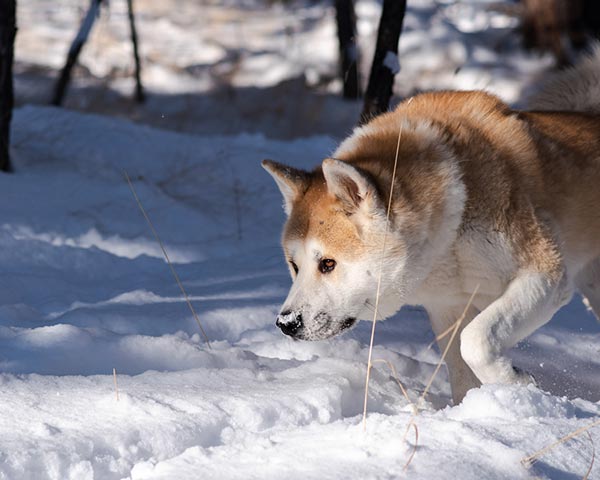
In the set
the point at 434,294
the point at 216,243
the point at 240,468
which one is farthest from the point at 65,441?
the point at 216,243

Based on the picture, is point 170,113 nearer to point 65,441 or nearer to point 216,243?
point 216,243

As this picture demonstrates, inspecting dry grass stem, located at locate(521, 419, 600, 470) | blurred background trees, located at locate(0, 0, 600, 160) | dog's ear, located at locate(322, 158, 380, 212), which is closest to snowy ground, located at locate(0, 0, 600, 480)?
dry grass stem, located at locate(521, 419, 600, 470)

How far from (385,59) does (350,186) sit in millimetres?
2261

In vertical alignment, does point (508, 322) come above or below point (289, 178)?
below

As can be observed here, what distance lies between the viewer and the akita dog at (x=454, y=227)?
316 centimetres

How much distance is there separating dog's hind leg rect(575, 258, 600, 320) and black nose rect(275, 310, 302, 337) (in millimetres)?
1498

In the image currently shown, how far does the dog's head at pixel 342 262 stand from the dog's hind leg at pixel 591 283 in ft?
3.89

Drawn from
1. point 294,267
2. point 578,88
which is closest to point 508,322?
point 294,267

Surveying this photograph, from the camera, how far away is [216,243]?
585 cm

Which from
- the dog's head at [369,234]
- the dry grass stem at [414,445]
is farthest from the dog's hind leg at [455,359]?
the dry grass stem at [414,445]

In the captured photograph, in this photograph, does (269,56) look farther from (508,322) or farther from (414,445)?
(414,445)

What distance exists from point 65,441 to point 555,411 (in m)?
1.49

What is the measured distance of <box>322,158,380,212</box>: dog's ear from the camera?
3.08 m

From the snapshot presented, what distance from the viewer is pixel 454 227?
3256 millimetres
